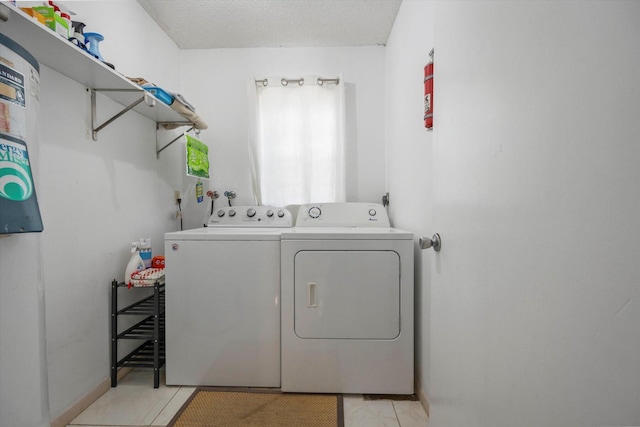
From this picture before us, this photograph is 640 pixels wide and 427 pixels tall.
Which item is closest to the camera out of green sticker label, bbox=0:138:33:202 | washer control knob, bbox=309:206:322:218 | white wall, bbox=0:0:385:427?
green sticker label, bbox=0:138:33:202

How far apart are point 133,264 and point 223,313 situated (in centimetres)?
64

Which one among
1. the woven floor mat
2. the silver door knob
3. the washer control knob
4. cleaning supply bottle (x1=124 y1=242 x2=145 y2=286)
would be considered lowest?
the woven floor mat

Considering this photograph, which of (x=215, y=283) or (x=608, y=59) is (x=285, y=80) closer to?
(x=215, y=283)

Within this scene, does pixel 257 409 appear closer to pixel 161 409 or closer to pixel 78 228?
pixel 161 409

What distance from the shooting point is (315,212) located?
7.24ft

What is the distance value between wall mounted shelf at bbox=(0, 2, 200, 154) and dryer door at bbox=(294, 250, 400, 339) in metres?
1.43

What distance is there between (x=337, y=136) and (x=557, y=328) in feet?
7.04

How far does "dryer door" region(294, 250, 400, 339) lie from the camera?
5.21 feet

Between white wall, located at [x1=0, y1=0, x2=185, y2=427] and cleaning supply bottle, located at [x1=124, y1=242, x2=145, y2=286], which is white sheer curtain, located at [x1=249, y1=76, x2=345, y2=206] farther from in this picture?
cleaning supply bottle, located at [x1=124, y1=242, x2=145, y2=286]

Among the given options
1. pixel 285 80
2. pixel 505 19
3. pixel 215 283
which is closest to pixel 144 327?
pixel 215 283

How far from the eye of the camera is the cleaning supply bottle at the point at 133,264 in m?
1.69

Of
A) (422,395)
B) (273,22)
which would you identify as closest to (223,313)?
(422,395)

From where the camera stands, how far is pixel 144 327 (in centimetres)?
188

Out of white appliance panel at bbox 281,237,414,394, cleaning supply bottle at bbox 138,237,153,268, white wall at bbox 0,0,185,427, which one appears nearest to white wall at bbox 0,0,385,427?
white wall at bbox 0,0,185,427
